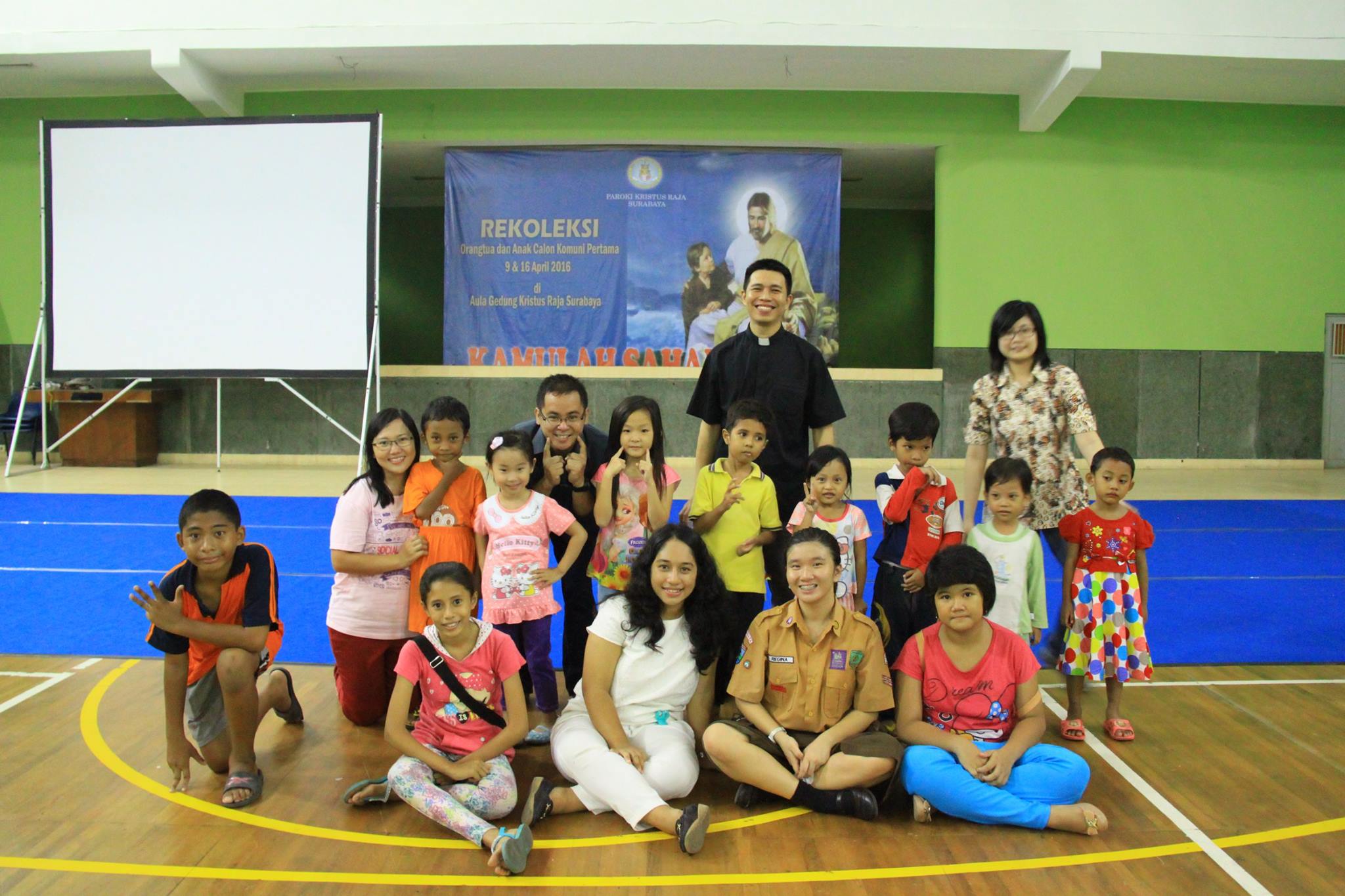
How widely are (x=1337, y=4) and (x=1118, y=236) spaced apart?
2849 millimetres

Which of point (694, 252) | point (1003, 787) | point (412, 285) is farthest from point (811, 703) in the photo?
point (412, 285)

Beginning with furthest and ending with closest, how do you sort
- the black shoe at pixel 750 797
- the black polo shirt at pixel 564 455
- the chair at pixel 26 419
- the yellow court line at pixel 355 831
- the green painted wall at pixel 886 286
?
the green painted wall at pixel 886 286
the chair at pixel 26 419
the black polo shirt at pixel 564 455
the black shoe at pixel 750 797
the yellow court line at pixel 355 831

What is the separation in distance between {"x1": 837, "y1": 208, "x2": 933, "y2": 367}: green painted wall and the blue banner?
554 centimetres

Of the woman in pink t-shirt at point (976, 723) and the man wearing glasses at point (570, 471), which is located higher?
the man wearing glasses at point (570, 471)

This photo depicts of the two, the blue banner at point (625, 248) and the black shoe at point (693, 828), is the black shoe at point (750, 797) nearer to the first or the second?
the black shoe at point (693, 828)

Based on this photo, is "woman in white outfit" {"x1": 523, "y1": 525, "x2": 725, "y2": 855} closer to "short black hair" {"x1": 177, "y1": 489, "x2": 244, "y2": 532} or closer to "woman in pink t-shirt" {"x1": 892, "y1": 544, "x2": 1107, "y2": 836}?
"woman in pink t-shirt" {"x1": 892, "y1": 544, "x2": 1107, "y2": 836}

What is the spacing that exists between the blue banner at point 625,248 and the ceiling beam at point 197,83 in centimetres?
241

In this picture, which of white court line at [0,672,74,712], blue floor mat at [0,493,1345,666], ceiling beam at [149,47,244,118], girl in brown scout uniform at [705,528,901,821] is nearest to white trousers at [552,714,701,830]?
girl in brown scout uniform at [705,528,901,821]

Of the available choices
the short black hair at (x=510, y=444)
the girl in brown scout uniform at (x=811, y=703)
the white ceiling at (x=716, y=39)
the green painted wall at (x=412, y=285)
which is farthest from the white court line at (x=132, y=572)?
the green painted wall at (x=412, y=285)

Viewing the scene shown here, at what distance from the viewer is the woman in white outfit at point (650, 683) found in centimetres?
296

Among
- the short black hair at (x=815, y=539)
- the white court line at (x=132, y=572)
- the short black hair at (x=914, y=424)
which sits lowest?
the white court line at (x=132, y=572)

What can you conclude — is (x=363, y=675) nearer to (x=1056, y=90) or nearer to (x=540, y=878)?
(x=540, y=878)

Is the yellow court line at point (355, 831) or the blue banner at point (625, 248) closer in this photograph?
the yellow court line at point (355, 831)

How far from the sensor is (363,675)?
3.64 m
